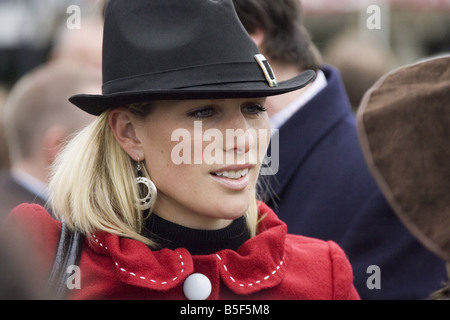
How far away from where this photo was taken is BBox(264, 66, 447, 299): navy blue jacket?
3.38 metres

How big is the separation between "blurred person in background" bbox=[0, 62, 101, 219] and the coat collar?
1.77 meters

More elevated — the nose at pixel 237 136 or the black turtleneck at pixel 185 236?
the nose at pixel 237 136

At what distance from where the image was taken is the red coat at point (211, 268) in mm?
2484

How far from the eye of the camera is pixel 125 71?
2.45 m

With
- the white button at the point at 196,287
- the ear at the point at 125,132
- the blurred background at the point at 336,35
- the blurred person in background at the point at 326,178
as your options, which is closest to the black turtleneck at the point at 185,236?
the white button at the point at 196,287

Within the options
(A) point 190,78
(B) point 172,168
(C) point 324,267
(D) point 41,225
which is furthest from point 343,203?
(D) point 41,225

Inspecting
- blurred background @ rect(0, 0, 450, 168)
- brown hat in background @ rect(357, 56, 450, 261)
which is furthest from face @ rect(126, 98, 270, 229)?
blurred background @ rect(0, 0, 450, 168)

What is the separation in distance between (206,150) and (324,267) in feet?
2.16

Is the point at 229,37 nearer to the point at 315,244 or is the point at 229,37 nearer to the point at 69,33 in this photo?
the point at 315,244

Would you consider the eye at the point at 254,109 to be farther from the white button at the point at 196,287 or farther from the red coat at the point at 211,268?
the white button at the point at 196,287

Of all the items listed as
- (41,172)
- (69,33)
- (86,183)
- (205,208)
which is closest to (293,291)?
(205,208)

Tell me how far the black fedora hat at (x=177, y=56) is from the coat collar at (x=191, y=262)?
451 millimetres

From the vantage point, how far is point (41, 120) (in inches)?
174

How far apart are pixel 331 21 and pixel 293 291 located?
11.1 m
